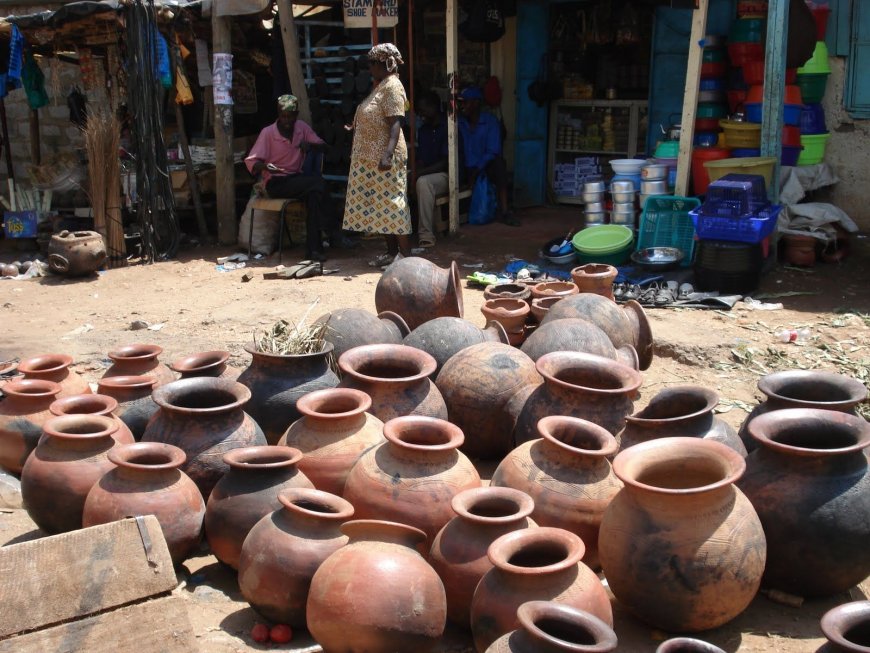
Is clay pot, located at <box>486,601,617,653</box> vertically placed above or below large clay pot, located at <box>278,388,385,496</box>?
below

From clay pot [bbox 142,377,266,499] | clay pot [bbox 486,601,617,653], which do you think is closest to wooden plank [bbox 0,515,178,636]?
clay pot [bbox 142,377,266,499]

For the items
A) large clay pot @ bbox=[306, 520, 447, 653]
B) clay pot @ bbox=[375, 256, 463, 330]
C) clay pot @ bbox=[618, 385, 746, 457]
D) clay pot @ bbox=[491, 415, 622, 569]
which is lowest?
large clay pot @ bbox=[306, 520, 447, 653]

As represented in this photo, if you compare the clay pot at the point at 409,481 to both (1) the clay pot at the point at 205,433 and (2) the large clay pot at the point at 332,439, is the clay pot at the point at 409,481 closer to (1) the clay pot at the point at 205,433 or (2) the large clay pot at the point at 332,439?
(2) the large clay pot at the point at 332,439

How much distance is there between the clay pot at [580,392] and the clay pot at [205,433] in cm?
129

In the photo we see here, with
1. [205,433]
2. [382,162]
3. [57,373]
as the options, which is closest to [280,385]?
[205,433]

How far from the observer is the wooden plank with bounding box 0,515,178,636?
2986 mm

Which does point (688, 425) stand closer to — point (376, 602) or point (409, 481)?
point (409, 481)

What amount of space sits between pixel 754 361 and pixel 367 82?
5.97m

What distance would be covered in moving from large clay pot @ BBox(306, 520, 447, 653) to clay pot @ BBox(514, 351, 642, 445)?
128 cm

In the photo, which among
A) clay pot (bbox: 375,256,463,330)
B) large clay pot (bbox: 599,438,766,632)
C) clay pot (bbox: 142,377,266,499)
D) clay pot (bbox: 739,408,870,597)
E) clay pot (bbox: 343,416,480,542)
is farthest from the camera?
clay pot (bbox: 375,256,463,330)

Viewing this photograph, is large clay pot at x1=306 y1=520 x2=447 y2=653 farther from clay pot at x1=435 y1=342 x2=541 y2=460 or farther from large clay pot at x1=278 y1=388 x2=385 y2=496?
clay pot at x1=435 y1=342 x2=541 y2=460

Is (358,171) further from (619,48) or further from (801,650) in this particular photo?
(801,650)

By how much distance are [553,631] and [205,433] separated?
2001 mm

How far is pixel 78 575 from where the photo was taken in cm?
310
